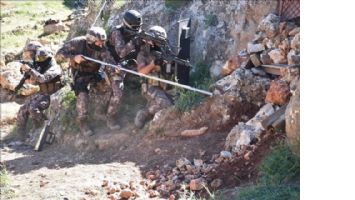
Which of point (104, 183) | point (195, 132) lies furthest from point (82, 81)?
point (104, 183)

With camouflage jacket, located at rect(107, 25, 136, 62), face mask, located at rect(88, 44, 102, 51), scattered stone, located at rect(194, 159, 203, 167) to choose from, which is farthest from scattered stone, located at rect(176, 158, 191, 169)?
face mask, located at rect(88, 44, 102, 51)

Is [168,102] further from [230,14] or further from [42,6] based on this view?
[42,6]

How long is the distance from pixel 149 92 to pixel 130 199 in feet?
8.93

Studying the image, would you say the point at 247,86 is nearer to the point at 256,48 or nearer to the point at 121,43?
the point at 256,48

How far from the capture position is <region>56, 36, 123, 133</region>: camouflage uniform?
773 cm

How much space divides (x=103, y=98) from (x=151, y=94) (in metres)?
1.03

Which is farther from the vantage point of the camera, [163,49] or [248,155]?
[163,49]

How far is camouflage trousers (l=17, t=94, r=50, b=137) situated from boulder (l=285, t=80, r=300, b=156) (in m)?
5.49

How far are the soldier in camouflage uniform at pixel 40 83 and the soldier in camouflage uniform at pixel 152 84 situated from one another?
1.91 m

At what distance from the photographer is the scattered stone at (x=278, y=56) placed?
6266 millimetres

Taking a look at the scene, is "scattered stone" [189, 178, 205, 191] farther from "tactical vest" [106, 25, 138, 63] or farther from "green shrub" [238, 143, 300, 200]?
"tactical vest" [106, 25, 138, 63]

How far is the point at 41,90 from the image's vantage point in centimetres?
909

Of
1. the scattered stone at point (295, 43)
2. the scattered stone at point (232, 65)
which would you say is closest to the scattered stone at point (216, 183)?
the scattered stone at point (295, 43)
